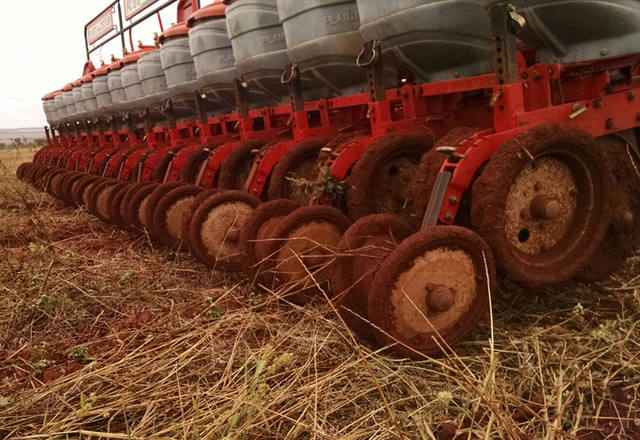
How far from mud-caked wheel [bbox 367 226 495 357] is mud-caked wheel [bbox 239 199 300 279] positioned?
1.00 m

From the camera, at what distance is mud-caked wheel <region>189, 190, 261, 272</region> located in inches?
120

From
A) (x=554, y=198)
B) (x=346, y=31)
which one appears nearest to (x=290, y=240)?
(x=554, y=198)

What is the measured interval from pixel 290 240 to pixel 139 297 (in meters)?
1.00

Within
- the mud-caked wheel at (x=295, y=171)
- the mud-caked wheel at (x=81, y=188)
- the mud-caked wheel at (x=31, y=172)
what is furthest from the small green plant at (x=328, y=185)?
the mud-caked wheel at (x=31, y=172)

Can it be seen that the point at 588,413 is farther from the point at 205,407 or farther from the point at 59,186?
the point at 59,186

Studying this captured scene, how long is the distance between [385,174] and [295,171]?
79cm

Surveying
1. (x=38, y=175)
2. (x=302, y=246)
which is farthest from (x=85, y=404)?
(x=38, y=175)

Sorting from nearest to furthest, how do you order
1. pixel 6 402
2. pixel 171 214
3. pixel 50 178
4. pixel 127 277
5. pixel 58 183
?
pixel 6 402
pixel 127 277
pixel 171 214
pixel 58 183
pixel 50 178

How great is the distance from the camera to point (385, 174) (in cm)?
256

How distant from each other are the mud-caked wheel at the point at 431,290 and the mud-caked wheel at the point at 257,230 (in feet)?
3.27

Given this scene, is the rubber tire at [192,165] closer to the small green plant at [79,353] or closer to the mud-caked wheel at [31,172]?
the small green plant at [79,353]

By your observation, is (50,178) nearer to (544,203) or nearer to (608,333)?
(544,203)

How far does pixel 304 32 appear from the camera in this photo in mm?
3023

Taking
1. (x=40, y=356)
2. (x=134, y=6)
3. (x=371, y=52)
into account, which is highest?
(x=134, y=6)
